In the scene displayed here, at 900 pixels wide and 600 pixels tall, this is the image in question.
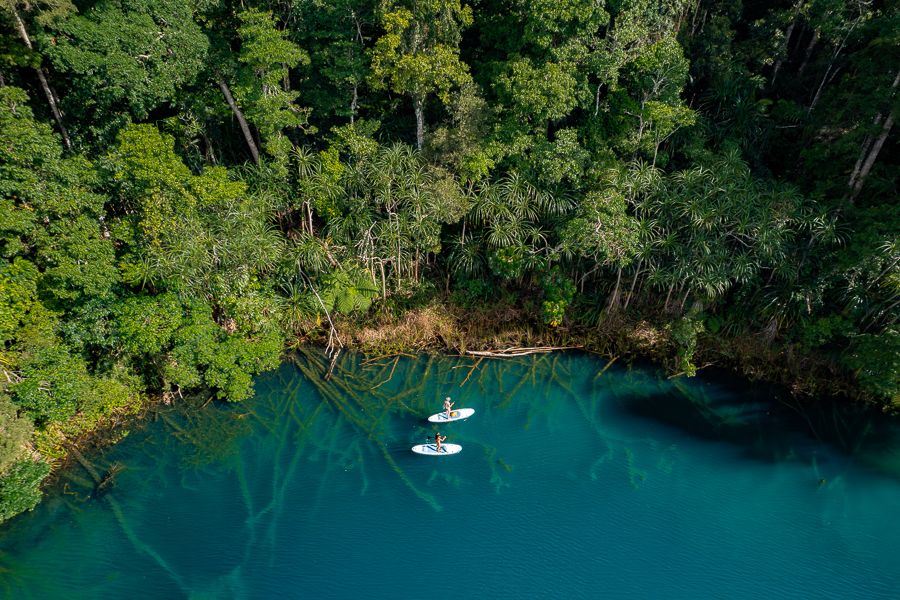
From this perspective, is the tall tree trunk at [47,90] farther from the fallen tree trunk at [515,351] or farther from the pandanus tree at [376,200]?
the fallen tree trunk at [515,351]

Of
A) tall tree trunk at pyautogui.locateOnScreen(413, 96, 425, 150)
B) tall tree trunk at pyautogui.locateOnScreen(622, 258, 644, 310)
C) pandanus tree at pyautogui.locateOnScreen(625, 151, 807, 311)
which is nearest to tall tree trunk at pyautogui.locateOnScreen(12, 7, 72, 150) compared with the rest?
tall tree trunk at pyautogui.locateOnScreen(413, 96, 425, 150)

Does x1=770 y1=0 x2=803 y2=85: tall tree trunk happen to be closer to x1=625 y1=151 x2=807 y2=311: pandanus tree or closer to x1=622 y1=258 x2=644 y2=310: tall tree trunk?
x1=625 y1=151 x2=807 y2=311: pandanus tree

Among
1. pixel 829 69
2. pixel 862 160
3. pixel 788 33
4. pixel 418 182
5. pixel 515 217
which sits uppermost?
pixel 788 33

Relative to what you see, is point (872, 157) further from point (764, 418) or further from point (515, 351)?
point (515, 351)

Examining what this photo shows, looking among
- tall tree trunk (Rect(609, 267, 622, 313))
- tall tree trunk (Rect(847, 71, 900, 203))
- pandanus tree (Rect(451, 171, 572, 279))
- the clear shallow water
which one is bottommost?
the clear shallow water

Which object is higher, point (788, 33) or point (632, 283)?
point (788, 33)

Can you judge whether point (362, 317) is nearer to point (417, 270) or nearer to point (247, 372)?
point (417, 270)

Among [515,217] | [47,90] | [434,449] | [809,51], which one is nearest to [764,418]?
[515,217]
